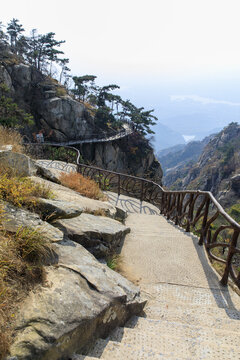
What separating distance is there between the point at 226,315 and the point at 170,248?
1.88 meters

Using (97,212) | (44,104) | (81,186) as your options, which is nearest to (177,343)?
(97,212)

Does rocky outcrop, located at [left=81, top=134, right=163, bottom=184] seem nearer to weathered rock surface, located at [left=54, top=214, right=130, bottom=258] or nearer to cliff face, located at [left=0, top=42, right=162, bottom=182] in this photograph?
cliff face, located at [left=0, top=42, right=162, bottom=182]

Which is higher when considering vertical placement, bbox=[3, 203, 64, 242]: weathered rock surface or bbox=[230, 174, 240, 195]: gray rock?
bbox=[3, 203, 64, 242]: weathered rock surface

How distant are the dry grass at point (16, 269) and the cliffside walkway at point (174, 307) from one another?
59cm

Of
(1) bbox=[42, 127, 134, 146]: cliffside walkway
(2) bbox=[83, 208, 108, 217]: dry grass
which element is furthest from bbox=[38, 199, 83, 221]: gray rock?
(1) bbox=[42, 127, 134, 146]: cliffside walkway

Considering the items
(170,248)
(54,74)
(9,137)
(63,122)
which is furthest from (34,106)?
(170,248)

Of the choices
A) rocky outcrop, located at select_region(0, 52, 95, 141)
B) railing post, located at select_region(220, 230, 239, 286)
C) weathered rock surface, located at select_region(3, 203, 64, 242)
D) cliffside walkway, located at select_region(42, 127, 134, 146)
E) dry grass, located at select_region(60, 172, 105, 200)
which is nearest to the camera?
weathered rock surface, located at select_region(3, 203, 64, 242)

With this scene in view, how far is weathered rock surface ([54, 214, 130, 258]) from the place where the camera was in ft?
11.7

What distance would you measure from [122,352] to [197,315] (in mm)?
1310

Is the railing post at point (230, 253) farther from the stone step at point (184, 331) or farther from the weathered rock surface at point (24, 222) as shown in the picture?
the weathered rock surface at point (24, 222)

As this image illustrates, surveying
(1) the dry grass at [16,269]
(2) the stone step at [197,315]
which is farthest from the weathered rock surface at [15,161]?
(2) the stone step at [197,315]

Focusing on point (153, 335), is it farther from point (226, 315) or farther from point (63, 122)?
point (63, 122)

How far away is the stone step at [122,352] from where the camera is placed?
1900mm

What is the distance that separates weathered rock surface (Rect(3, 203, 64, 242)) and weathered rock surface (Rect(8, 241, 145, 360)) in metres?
0.16
